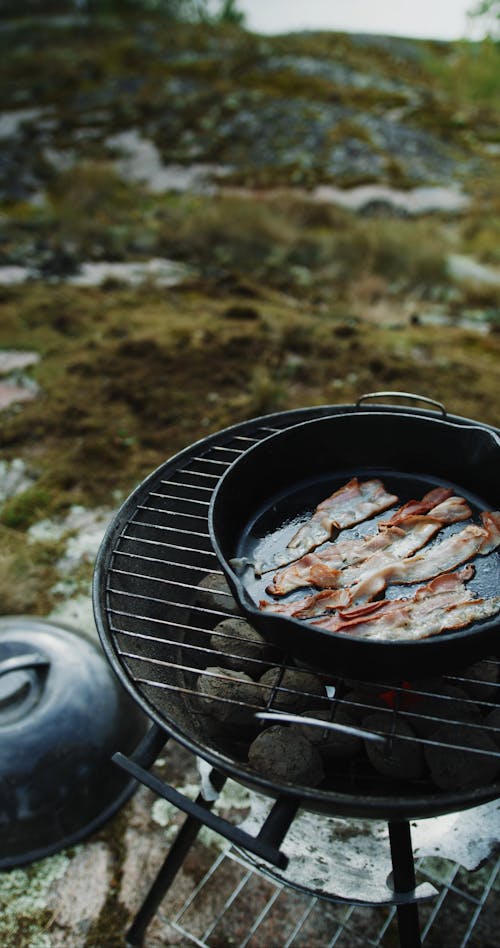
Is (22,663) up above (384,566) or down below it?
below

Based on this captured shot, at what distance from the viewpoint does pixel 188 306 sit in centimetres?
766

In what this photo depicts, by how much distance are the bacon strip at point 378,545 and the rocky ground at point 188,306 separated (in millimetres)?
1416

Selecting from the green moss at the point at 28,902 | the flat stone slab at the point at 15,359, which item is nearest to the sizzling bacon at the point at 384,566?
the green moss at the point at 28,902

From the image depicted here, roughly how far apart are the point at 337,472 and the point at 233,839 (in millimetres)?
1457

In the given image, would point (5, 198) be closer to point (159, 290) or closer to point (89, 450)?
point (159, 290)

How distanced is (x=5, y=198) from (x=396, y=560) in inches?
609

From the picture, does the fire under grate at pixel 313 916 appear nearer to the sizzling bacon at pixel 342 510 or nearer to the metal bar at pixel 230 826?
the metal bar at pixel 230 826

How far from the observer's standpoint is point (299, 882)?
1.97m

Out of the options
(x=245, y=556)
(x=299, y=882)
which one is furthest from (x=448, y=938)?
(x=245, y=556)

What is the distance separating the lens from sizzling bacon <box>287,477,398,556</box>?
7.34 feet

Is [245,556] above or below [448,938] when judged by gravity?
above

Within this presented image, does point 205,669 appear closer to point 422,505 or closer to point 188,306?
point 422,505

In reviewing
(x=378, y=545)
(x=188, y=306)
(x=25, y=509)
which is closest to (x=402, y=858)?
(x=378, y=545)

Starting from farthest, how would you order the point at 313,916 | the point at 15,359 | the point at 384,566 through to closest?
the point at 15,359, the point at 313,916, the point at 384,566
